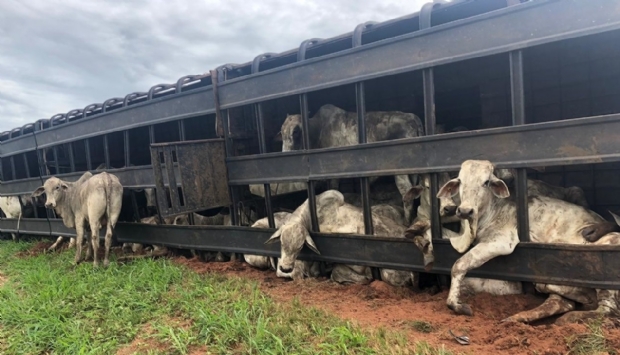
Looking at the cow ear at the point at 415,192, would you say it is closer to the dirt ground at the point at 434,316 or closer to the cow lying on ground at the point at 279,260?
the dirt ground at the point at 434,316

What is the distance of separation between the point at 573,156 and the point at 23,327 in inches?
248

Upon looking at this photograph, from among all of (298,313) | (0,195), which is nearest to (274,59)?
(298,313)

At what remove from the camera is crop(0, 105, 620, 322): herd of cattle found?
4.05m

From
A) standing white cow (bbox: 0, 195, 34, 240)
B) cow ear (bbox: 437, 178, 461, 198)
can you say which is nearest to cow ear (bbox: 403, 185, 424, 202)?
cow ear (bbox: 437, 178, 461, 198)

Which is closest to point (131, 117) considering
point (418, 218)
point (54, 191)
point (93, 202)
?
point (93, 202)

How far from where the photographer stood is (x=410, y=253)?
489 centimetres

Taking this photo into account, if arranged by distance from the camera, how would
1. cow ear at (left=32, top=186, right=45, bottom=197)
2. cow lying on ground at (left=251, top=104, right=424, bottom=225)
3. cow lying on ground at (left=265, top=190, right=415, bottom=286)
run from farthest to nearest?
cow ear at (left=32, top=186, right=45, bottom=197)
cow lying on ground at (left=251, top=104, right=424, bottom=225)
cow lying on ground at (left=265, top=190, right=415, bottom=286)

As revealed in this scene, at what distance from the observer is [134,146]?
35.1 feet

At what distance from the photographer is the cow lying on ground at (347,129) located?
5.71m

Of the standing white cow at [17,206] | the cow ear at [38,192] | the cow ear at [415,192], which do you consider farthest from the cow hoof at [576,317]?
the standing white cow at [17,206]

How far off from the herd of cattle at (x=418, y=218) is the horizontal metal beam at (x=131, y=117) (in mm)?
1200

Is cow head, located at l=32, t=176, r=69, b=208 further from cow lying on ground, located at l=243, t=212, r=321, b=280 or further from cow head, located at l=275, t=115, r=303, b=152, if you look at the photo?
Answer: cow head, located at l=275, t=115, r=303, b=152

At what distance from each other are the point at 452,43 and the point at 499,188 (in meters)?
1.63

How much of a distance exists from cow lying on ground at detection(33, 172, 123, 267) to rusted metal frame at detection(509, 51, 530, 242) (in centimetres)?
656
